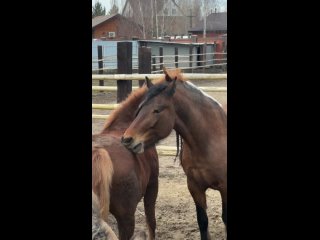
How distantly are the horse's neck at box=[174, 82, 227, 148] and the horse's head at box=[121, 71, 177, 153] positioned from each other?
74 millimetres

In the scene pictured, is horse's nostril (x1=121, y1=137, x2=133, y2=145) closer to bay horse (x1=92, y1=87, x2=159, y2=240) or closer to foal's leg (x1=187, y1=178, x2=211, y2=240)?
bay horse (x1=92, y1=87, x2=159, y2=240)

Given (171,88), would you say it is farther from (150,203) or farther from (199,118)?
(150,203)

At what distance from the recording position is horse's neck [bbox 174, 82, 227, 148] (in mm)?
2029

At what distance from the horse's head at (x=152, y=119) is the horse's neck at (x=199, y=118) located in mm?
74

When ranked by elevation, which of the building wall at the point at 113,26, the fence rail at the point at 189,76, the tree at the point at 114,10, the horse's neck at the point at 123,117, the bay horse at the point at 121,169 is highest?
the building wall at the point at 113,26

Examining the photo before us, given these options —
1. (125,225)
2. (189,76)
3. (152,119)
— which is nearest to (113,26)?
(152,119)

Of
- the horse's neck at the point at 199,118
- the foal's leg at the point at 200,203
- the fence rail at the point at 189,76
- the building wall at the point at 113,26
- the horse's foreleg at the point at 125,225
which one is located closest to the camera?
the building wall at the point at 113,26

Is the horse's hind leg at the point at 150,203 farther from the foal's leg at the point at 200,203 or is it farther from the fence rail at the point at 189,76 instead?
the fence rail at the point at 189,76

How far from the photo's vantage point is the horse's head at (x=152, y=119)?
6.19ft

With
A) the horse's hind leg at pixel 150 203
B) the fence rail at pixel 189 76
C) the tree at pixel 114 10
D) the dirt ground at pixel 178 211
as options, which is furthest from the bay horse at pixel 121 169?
the fence rail at pixel 189 76

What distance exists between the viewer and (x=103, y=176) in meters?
1.65

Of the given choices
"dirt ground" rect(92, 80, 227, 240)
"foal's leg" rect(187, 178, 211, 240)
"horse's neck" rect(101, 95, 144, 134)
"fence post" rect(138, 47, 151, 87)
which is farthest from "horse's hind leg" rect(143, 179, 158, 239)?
"fence post" rect(138, 47, 151, 87)

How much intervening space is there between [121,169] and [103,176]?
209mm
